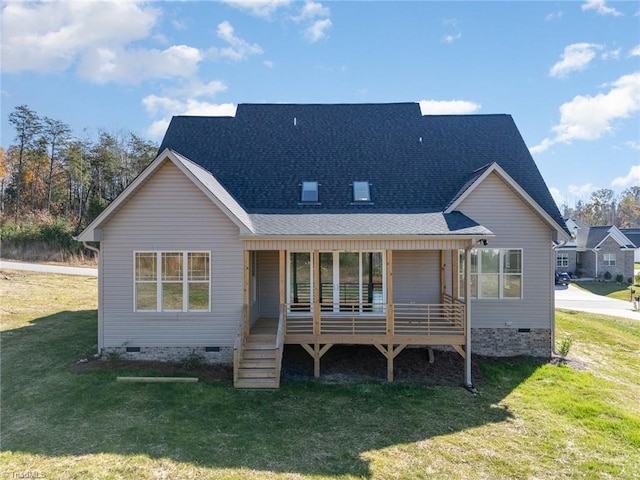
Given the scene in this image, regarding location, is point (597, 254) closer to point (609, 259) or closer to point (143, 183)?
point (609, 259)

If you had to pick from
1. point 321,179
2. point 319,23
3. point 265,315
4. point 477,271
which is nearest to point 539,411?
point 477,271

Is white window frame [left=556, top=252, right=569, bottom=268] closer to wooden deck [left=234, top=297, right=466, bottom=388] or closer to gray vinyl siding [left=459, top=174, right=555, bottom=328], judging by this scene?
gray vinyl siding [left=459, top=174, right=555, bottom=328]

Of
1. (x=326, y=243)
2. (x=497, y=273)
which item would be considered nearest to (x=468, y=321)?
(x=497, y=273)

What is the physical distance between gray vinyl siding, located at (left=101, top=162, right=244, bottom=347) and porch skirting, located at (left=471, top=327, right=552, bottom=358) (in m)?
8.07

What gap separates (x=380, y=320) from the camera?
37.4ft

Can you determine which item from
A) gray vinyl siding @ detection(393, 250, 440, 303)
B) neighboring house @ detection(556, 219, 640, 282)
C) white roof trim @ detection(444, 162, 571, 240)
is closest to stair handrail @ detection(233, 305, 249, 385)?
gray vinyl siding @ detection(393, 250, 440, 303)

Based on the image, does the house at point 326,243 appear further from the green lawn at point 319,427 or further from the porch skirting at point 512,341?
the green lawn at point 319,427

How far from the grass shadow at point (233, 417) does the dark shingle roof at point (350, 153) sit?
20.0 feet

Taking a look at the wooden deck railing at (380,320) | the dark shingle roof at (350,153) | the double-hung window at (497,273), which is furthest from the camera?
the dark shingle roof at (350,153)

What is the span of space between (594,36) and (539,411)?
1594 cm

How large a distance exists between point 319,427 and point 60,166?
4857 cm

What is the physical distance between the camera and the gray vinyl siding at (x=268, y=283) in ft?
41.4

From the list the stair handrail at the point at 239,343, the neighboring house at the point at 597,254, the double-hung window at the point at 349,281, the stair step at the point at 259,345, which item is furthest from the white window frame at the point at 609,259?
the stair handrail at the point at 239,343

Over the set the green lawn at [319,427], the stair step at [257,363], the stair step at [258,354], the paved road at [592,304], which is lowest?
the paved road at [592,304]
